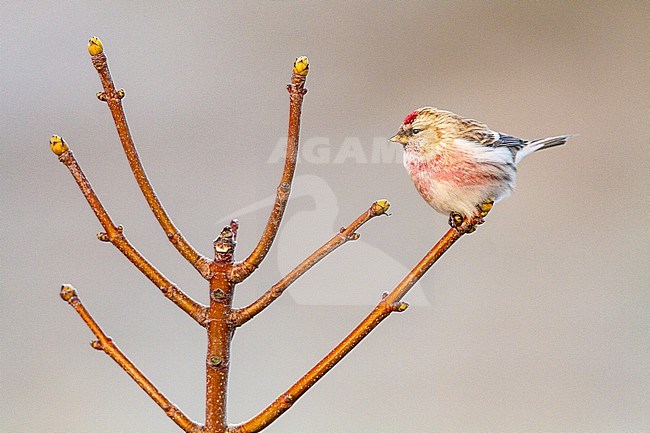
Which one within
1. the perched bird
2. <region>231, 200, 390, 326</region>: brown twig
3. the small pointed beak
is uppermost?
the small pointed beak

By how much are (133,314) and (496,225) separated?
633 mm

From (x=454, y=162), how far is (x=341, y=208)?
0.58 m

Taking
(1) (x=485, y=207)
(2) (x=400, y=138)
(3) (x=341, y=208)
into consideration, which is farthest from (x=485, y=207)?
(3) (x=341, y=208)

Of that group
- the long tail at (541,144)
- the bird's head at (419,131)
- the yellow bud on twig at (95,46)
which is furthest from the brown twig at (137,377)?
the long tail at (541,144)

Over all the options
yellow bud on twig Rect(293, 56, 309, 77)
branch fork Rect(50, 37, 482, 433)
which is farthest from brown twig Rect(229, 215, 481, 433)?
yellow bud on twig Rect(293, 56, 309, 77)

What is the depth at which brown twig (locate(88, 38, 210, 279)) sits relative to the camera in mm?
342

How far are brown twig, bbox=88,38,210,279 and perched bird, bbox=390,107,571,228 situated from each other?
172 mm

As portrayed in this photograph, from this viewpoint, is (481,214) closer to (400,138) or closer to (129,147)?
(400,138)

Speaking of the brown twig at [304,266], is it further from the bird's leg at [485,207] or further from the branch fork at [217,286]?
the bird's leg at [485,207]

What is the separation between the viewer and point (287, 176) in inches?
13.4

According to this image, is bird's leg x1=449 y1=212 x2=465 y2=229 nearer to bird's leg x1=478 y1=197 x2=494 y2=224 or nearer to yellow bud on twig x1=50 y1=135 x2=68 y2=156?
bird's leg x1=478 y1=197 x2=494 y2=224

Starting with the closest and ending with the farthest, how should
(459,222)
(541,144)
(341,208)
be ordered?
1. (459,222)
2. (541,144)
3. (341,208)

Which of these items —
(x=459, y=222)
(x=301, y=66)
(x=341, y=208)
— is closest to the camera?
(x=301, y=66)

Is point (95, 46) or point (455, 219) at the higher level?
point (95, 46)
